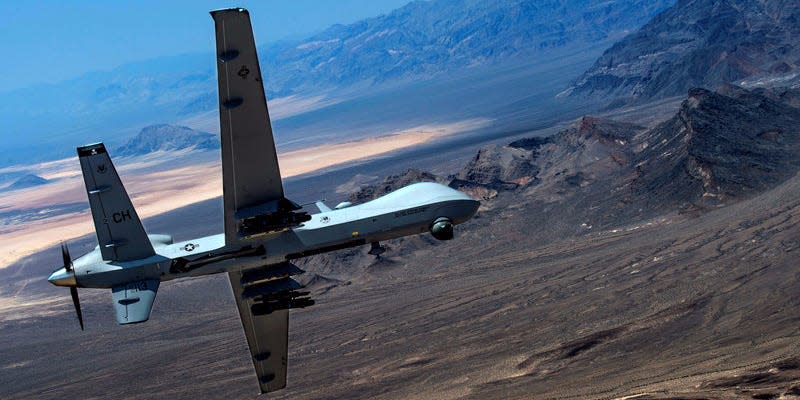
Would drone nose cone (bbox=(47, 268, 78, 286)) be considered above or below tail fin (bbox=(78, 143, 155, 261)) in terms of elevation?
below

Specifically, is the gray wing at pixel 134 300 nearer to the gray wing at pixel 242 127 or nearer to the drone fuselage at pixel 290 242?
the drone fuselage at pixel 290 242

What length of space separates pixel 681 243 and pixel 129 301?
92.0m

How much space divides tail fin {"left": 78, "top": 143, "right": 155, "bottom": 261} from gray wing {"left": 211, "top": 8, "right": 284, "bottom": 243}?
5.75 meters

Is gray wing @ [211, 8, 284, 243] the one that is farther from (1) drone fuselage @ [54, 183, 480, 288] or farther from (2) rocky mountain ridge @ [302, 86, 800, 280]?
(2) rocky mountain ridge @ [302, 86, 800, 280]

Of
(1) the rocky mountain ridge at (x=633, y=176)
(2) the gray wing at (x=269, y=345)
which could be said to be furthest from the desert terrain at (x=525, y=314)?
(2) the gray wing at (x=269, y=345)

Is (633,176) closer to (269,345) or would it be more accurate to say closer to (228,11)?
(269,345)

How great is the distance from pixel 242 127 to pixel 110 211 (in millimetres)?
10631

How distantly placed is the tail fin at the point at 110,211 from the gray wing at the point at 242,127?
5752 millimetres

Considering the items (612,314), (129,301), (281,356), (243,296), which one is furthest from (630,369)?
(129,301)

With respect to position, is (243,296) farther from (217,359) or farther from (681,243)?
(681,243)

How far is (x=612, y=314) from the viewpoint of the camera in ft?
314

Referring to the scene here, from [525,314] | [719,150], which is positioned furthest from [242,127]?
[719,150]

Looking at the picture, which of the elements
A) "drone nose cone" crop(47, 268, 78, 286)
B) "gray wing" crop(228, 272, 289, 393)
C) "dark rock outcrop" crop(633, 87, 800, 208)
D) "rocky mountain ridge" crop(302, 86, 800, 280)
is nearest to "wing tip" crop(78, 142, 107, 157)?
"drone nose cone" crop(47, 268, 78, 286)

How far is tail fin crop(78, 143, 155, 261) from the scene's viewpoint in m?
43.5
